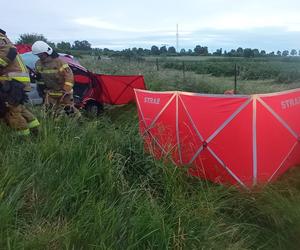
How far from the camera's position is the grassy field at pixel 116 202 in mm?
3410

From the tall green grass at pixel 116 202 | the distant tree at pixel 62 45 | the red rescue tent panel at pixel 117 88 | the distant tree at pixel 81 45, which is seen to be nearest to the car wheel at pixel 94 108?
the red rescue tent panel at pixel 117 88

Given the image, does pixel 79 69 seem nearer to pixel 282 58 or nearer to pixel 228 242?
pixel 228 242

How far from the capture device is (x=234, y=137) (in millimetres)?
5438

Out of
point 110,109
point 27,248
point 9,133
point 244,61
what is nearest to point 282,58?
point 244,61

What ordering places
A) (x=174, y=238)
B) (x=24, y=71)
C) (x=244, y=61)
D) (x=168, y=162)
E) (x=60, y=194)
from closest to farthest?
(x=174, y=238) < (x=60, y=194) < (x=168, y=162) < (x=24, y=71) < (x=244, y=61)

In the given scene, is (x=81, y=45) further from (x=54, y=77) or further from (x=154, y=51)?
(x=54, y=77)

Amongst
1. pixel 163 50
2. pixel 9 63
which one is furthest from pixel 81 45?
pixel 9 63

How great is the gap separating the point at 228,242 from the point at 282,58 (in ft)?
75.3

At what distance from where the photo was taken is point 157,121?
6.34 m

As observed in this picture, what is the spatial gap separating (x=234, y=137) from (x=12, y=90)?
2735mm

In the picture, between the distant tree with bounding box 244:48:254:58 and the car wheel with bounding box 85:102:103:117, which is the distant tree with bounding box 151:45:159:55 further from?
the car wheel with bounding box 85:102:103:117

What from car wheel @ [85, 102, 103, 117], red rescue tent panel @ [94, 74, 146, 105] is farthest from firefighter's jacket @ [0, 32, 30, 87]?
red rescue tent panel @ [94, 74, 146, 105]

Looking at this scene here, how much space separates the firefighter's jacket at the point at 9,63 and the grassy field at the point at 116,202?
76 centimetres

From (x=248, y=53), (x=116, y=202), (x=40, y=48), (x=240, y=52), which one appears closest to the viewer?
(x=116, y=202)
